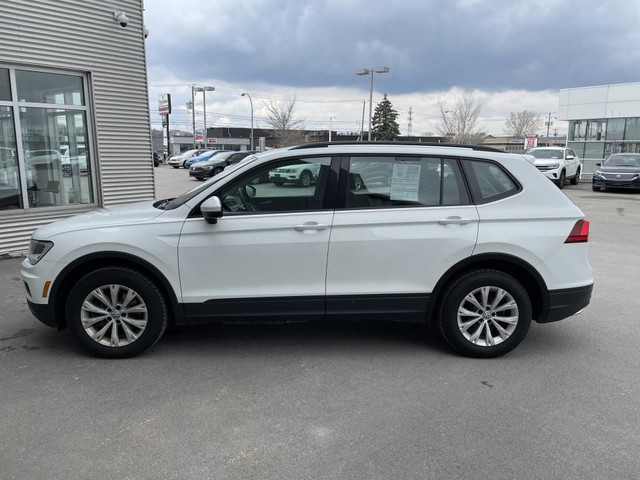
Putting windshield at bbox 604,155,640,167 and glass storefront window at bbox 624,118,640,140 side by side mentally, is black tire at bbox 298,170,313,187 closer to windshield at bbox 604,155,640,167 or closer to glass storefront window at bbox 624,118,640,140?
windshield at bbox 604,155,640,167

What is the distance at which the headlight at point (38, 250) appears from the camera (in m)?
4.18

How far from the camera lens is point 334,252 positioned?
4.17m

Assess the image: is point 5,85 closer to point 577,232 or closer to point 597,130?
point 577,232

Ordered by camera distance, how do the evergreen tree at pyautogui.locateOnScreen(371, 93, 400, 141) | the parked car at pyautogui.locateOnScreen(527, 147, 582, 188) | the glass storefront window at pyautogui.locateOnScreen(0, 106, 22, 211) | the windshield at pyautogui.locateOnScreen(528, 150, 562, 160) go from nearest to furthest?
the glass storefront window at pyautogui.locateOnScreen(0, 106, 22, 211) → the parked car at pyautogui.locateOnScreen(527, 147, 582, 188) → the windshield at pyautogui.locateOnScreen(528, 150, 562, 160) → the evergreen tree at pyautogui.locateOnScreen(371, 93, 400, 141)

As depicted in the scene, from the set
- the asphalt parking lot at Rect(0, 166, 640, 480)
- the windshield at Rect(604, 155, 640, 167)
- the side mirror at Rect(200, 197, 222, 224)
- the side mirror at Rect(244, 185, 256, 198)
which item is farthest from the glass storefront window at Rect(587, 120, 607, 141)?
the side mirror at Rect(200, 197, 222, 224)

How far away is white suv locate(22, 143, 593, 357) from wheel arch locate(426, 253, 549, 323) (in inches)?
0.5

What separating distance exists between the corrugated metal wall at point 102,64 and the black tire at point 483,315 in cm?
717

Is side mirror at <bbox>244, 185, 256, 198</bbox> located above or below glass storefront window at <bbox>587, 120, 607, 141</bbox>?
below

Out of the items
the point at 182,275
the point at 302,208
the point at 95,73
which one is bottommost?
the point at 182,275

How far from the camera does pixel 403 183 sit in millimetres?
4316

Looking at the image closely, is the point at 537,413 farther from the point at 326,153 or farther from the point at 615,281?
the point at 615,281

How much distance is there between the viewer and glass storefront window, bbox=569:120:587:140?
105 ft

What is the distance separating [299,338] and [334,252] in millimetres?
1106

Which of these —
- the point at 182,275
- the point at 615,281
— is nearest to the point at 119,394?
the point at 182,275
